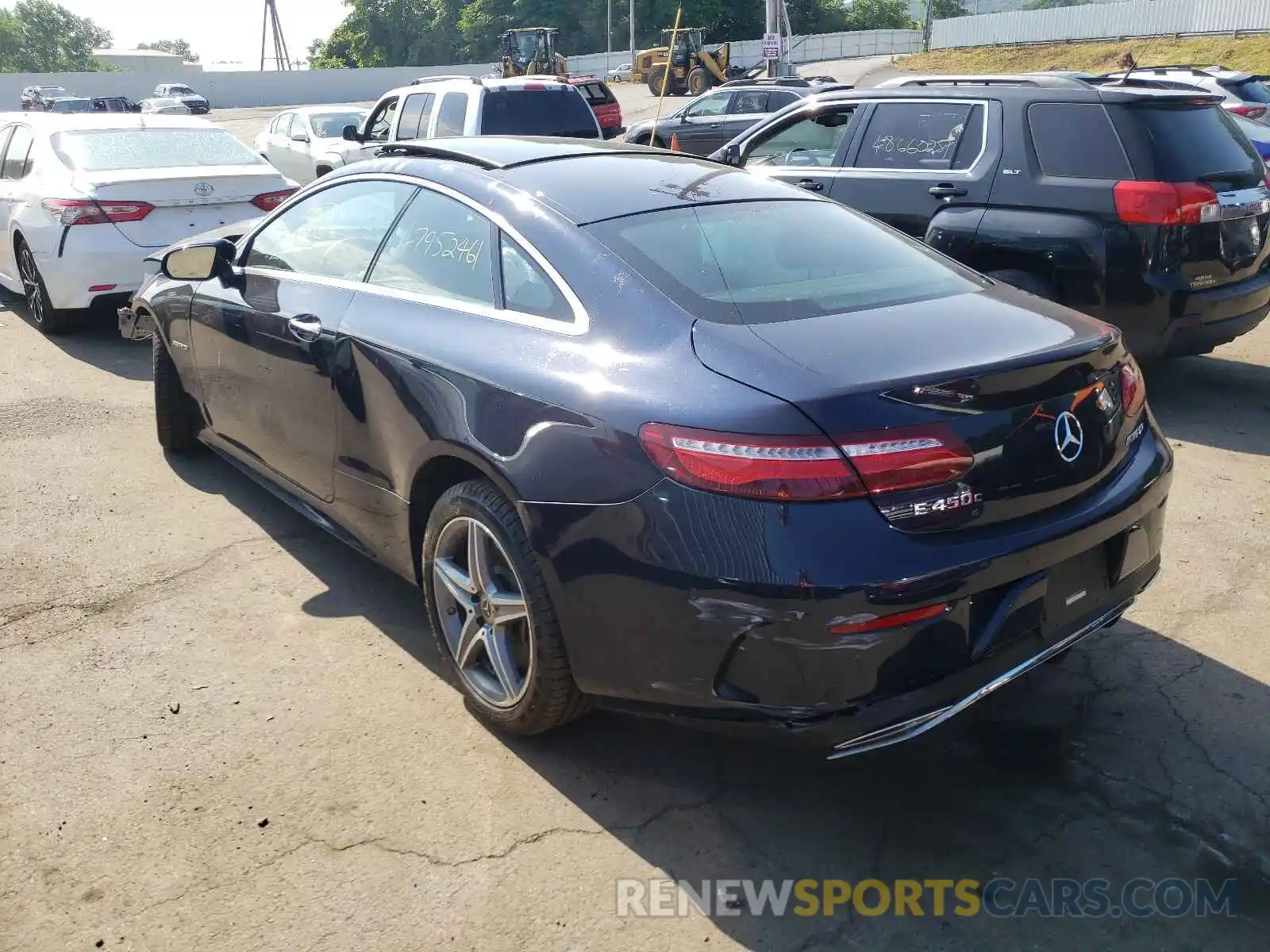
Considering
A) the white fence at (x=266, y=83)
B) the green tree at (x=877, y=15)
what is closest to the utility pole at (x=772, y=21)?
the white fence at (x=266, y=83)

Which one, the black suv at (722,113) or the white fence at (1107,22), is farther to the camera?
the white fence at (1107,22)

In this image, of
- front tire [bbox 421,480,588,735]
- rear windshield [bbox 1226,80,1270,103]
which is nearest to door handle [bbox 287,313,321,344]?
front tire [bbox 421,480,588,735]

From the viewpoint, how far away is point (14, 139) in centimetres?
891

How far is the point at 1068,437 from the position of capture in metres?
2.76

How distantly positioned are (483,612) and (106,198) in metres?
5.99

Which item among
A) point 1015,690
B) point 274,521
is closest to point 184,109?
point 274,521

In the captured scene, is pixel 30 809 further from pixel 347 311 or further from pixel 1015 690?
pixel 1015 690

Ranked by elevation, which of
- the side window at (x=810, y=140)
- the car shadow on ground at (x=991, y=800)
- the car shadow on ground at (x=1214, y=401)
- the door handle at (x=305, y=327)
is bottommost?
the car shadow on ground at (x=991, y=800)

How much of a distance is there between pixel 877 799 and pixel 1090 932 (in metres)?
0.63

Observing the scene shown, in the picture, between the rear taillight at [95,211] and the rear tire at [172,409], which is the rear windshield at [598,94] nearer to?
the rear taillight at [95,211]

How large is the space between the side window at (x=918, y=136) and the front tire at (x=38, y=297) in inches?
232

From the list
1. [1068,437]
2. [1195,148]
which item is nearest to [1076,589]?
[1068,437]

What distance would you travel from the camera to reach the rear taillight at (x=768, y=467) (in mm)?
2432

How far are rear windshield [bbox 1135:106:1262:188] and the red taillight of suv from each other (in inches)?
167
